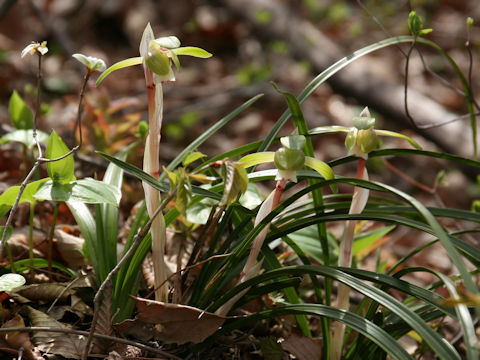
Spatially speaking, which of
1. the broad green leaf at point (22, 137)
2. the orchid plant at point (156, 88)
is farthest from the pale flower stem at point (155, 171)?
the broad green leaf at point (22, 137)

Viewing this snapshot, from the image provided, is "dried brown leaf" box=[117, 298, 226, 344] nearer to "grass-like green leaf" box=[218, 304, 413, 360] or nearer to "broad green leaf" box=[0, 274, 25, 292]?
"grass-like green leaf" box=[218, 304, 413, 360]

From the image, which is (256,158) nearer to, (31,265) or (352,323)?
(352,323)

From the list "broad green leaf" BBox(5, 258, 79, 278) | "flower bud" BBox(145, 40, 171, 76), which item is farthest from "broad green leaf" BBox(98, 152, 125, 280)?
"flower bud" BBox(145, 40, 171, 76)

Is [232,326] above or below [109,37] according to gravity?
below

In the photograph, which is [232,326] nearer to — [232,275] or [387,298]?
[232,275]

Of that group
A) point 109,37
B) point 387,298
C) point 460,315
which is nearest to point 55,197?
point 387,298

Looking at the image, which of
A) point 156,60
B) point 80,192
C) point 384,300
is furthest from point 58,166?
point 384,300
